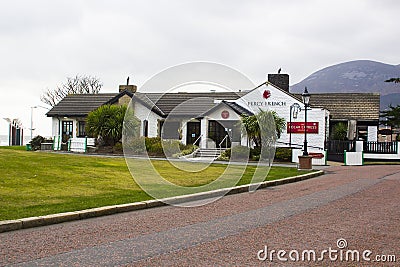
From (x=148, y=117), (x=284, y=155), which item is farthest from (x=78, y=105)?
(x=284, y=155)

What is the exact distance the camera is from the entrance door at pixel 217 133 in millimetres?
42125

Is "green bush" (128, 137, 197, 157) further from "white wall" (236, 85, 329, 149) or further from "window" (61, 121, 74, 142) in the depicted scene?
"window" (61, 121, 74, 142)

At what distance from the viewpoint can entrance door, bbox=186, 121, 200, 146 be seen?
44188 mm

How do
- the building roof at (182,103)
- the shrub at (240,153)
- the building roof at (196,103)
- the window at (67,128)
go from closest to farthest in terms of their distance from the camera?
the shrub at (240,153) < the building roof at (182,103) < the building roof at (196,103) < the window at (67,128)

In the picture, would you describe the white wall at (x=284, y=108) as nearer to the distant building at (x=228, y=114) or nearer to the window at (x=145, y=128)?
the distant building at (x=228, y=114)

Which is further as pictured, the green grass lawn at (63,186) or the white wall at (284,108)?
the white wall at (284,108)

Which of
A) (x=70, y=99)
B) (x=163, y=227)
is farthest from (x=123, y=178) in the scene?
(x=70, y=99)

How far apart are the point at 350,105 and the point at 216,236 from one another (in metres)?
43.5

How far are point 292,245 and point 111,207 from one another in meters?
4.73

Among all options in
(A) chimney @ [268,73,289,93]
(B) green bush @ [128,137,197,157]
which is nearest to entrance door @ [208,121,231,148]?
(B) green bush @ [128,137,197,157]

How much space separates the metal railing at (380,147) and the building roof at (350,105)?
22.3 feet

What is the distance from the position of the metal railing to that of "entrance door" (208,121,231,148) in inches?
418

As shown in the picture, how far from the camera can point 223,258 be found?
23.9ft

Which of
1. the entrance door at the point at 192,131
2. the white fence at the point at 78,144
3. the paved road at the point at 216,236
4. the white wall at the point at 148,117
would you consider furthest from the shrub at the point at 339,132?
the paved road at the point at 216,236
